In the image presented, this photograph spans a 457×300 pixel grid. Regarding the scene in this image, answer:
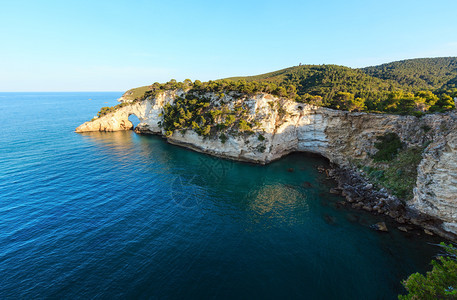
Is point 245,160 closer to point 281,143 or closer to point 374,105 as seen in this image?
point 281,143

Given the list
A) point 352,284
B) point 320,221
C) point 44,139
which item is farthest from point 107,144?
point 352,284

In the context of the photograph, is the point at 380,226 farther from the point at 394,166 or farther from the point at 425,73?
the point at 425,73

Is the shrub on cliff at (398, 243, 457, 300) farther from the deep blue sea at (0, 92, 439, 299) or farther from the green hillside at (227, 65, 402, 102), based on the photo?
the green hillside at (227, 65, 402, 102)

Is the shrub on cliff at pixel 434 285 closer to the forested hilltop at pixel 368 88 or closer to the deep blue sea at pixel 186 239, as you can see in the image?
the deep blue sea at pixel 186 239

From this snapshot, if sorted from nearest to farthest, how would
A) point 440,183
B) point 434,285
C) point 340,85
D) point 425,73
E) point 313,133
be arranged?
point 434,285 < point 440,183 < point 313,133 < point 340,85 < point 425,73

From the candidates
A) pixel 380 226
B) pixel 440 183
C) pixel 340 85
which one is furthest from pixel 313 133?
pixel 340 85

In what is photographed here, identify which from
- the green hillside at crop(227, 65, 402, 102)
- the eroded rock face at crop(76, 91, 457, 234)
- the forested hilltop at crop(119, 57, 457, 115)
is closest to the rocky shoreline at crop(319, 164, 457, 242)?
the eroded rock face at crop(76, 91, 457, 234)

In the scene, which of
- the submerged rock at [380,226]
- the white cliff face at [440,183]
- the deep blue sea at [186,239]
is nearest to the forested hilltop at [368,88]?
the white cliff face at [440,183]

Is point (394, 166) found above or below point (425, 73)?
below
